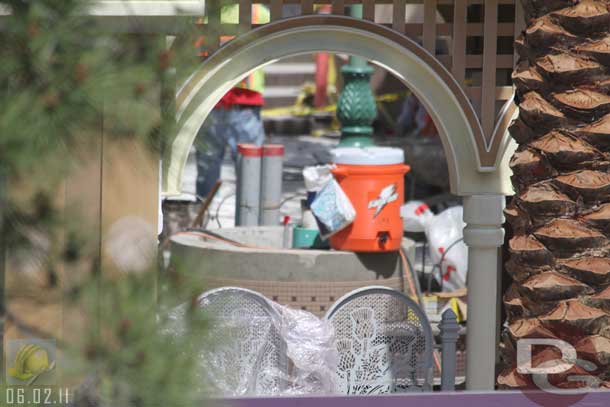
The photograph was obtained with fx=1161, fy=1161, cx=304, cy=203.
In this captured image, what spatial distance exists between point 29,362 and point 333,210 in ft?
11.6

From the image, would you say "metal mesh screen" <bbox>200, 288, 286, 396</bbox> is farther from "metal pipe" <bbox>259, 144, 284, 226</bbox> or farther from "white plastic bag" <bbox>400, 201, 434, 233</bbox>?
"white plastic bag" <bbox>400, 201, 434, 233</bbox>

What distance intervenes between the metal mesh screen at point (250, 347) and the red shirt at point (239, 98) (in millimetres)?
4945

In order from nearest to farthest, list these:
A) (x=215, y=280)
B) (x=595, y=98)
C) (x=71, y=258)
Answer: (x=71, y=258) → (x=595, y=98) → (x=215, y=280)

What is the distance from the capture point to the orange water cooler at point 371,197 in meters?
5.89

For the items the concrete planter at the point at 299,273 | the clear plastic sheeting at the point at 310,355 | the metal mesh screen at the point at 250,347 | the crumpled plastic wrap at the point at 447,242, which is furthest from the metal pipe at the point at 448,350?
the crumpled plastic wrap at the point at 447,242

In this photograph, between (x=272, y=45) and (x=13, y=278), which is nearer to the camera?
(x=13, y=278)

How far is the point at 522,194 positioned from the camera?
4.51 m

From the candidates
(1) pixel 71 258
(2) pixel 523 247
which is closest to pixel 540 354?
(2) pixel 523 247

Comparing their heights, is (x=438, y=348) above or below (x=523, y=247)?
below

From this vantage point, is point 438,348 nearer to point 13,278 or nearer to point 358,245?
point 358,245

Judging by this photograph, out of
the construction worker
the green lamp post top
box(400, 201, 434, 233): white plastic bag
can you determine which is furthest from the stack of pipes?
the construction worker

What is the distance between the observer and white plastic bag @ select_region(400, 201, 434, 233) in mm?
8437

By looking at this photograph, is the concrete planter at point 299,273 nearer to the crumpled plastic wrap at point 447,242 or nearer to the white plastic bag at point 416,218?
the crumpled plastic wrap at point 447,242

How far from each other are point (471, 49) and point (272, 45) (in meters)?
1.00
